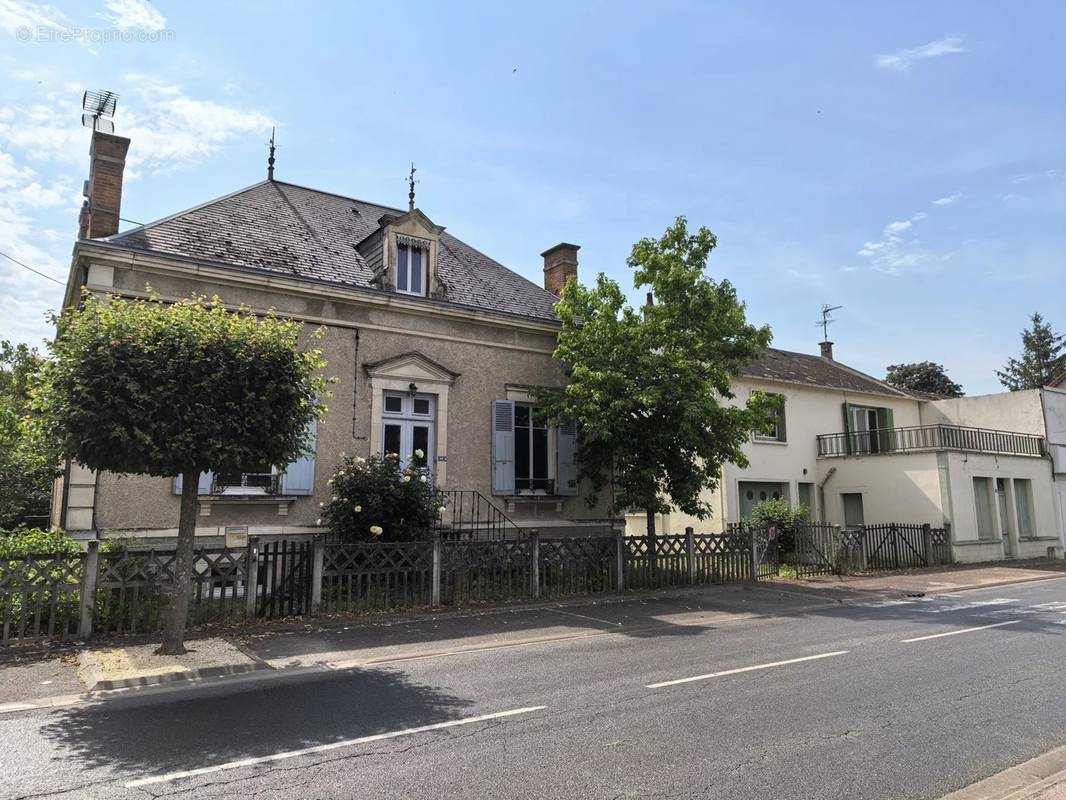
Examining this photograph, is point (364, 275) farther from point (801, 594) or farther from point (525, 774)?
point (525, 774)

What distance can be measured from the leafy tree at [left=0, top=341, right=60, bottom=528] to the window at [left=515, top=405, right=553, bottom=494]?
944 centimetres

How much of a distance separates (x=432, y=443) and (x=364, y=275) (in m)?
4.09

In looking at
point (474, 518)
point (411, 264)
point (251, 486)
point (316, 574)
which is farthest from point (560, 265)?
point (316, 574)

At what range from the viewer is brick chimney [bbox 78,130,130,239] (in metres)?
14.3

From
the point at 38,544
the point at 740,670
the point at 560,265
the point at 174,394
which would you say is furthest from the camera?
the point at 560,265

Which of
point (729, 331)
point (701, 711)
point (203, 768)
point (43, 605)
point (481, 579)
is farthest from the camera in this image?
point (729, 331)

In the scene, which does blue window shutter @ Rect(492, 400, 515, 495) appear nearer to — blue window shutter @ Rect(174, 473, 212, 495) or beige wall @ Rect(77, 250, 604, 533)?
beige wall @ Rect(77, 250, 604, 533)

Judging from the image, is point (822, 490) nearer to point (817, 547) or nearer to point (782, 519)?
point (782, 519)

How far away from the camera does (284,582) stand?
11133 millimetres

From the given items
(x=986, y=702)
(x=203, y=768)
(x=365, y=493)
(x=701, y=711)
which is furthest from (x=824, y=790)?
(x=365, y=493)

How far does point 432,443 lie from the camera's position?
16.1 metres

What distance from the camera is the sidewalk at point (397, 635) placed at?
25.0 ft

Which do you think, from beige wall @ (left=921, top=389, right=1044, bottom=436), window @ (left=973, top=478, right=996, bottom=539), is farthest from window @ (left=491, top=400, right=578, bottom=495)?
beige wall @ (left=921, top=389, right=1044, bottom=436)

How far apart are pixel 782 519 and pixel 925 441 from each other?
29.1 ft
